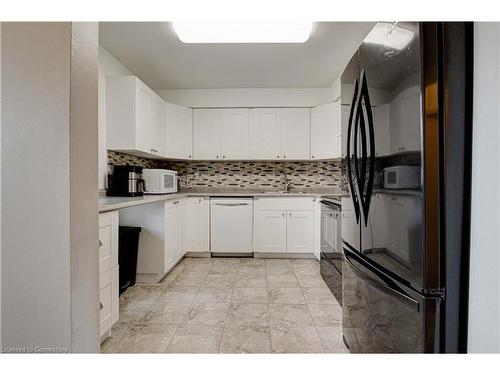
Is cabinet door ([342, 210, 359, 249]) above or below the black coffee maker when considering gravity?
below

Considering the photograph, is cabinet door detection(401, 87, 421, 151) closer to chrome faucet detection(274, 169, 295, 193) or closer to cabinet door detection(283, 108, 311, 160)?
cabinet door detection(283, 108, 311, 160)

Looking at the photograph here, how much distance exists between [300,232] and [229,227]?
0.96 m

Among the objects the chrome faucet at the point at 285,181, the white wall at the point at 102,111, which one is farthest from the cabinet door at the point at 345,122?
the chrome faucet at the point at 285,181

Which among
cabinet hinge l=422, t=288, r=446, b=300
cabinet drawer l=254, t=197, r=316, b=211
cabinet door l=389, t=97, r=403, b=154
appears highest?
cabinet door l=389, t=97, r=403, b=154

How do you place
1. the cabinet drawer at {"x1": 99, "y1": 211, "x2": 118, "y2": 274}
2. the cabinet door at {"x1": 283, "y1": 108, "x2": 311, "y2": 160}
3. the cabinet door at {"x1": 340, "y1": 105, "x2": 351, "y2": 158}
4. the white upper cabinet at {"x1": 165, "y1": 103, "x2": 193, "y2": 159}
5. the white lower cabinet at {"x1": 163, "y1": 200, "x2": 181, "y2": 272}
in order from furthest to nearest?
the cabinet door at {"x1": 283, "y1": 108, "x2": 311, "y2": 160}
the white upper cabinet at {"x1": 165, "y1": 103, "x2": 193, "y2": 159}
the white lower cabinet at {"x1": 163, "y1": 200, "x2": 181, "y2": 272}
the cabinet drawer at {"x1": 99, "y1": 211, "x2": 118, "y2": 274}
the cabinet door at {"x1": 340, "y1": 105, "x2": 351, "y2": 158}

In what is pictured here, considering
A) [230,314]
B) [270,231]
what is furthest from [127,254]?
[270,231]

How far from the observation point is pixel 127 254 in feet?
8.45

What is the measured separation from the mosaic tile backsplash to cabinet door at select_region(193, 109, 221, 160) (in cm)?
28

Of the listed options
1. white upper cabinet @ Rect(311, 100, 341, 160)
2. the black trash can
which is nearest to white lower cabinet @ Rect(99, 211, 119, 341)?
the black trash can

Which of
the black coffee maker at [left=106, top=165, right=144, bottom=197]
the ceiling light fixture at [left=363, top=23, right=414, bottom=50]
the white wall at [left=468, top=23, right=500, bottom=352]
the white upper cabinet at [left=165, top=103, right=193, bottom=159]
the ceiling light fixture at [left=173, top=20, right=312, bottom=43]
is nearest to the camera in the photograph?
the white wall at [left=468, top=23, right=500, bottom=352]

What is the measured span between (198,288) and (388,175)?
2157mm

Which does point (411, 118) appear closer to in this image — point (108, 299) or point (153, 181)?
point (108, 299)

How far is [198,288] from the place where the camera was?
266cm

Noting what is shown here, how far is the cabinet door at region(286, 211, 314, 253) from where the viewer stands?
3672mm
